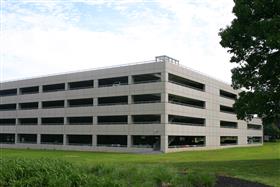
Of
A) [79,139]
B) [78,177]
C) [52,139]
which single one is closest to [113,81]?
[79,139]

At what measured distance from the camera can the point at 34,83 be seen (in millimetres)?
79875

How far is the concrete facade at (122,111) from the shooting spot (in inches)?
2416

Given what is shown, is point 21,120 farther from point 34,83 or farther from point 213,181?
point 213,181

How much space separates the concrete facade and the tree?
96.7 feet

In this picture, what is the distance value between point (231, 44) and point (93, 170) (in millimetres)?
17104

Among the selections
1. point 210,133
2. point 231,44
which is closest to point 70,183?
point 231,44

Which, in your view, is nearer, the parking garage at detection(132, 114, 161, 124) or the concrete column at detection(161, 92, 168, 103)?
the concrete column at detection(161, 92, 168, 103)

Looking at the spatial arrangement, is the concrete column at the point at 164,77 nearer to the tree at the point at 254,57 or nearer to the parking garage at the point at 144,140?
the parking garage at the point at 144,140

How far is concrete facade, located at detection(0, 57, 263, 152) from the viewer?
61375 millimetres

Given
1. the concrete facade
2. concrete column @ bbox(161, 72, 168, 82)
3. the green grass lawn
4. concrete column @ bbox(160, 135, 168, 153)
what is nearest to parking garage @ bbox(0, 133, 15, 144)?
the concrete facade

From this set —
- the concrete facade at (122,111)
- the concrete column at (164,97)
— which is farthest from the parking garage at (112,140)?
the concrete column at (164,97)

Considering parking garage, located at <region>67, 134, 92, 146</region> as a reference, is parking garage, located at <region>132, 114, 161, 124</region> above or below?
above

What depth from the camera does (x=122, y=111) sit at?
210ft

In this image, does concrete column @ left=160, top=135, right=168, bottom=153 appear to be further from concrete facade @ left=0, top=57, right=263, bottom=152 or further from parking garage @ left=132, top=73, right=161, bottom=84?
parking garage @ left=132, top=73, right=161, bottom=84
